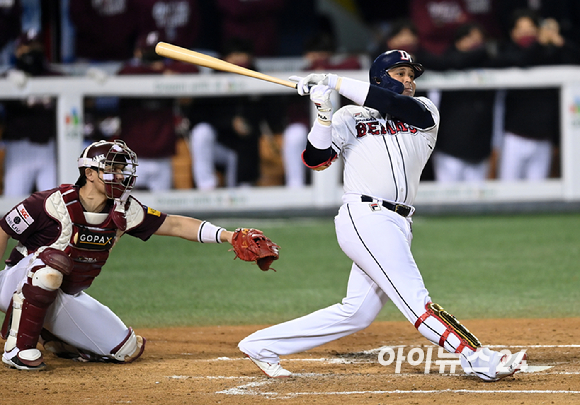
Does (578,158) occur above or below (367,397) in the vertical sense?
above

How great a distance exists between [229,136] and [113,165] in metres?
5.23

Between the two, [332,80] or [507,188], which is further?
[507,188]

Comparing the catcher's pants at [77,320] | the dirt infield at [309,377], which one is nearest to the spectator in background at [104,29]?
the dirt infield at [309,377]

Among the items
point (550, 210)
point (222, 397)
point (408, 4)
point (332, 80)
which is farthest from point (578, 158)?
point (222, 397)

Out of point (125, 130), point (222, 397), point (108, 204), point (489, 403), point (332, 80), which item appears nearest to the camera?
point (489, 403)

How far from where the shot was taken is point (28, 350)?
4.28m

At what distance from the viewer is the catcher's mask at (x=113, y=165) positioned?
4270mm

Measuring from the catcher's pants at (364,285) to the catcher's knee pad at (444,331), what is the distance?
0.03 meters

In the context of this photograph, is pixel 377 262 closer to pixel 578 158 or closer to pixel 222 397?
pixel 222 397

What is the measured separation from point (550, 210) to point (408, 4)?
484 centimetres

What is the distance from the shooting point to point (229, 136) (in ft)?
31.2

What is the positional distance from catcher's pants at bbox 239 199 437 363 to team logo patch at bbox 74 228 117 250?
881mm

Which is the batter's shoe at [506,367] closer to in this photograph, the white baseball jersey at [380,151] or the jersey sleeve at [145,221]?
the white baseball jersey at [380,151]

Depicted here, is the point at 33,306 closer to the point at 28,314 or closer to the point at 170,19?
the point at 28,314
